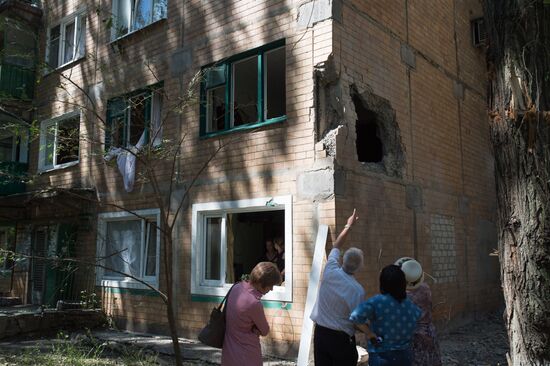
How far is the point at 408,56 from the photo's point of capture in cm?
923

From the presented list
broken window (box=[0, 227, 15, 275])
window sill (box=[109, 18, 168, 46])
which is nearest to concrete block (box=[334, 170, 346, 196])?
window sill (box=[109, 18, 168, 46])

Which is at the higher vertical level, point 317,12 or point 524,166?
point 317,12

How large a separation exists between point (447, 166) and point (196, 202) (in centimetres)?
486

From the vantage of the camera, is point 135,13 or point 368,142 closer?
point 135,13

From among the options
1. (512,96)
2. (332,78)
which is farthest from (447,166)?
(512,96)

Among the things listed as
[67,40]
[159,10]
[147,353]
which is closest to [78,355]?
[147,353]

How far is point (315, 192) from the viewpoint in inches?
288

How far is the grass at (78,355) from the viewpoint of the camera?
6.83 m

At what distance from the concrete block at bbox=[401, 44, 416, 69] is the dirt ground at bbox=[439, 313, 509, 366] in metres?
4.81

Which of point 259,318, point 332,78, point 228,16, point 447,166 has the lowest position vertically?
point 259,318

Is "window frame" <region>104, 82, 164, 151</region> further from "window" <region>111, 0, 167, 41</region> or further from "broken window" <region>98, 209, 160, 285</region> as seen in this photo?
"broken window" <region>98, 209, 160, 285</region>

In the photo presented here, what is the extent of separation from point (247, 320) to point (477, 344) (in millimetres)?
5775

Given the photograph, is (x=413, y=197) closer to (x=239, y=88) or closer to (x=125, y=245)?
(x=239, y=88)

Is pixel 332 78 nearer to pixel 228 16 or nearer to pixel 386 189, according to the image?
pixel 386 189
